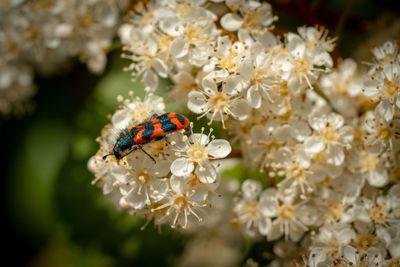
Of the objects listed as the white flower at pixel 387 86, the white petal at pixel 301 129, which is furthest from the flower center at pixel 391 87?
the white petal at pixel 301 129

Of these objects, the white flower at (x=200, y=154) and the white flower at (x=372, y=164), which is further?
the white flower at (x=372, y=164)

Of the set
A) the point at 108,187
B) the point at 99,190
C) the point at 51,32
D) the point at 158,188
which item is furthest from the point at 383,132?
the point at 51,32

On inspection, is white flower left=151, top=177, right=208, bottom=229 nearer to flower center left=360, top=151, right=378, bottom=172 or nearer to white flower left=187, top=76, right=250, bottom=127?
white flower left=187, top=76, right=250, bottom=127

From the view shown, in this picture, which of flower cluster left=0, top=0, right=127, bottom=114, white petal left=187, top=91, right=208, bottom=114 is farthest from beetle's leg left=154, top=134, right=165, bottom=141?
flower cluster left=0, top=0, right=127, bottom=114

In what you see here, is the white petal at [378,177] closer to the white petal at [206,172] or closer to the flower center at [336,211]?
the flower center at [336,211]

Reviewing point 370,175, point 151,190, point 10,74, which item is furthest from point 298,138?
point 10,74

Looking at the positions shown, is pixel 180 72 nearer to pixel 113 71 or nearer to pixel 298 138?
pixel 298 138

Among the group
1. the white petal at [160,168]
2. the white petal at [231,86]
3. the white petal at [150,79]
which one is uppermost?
the white petal at [231,86]
